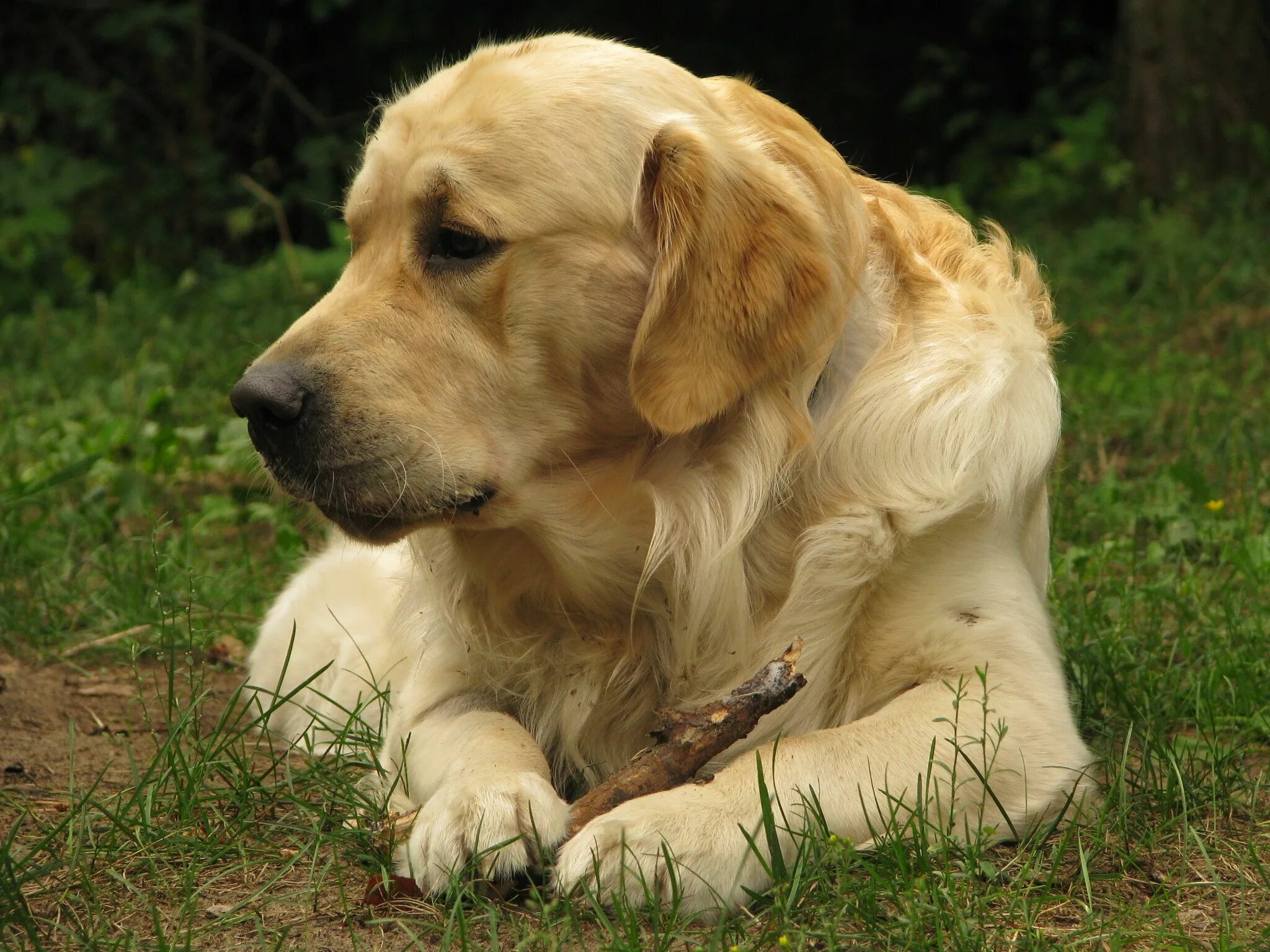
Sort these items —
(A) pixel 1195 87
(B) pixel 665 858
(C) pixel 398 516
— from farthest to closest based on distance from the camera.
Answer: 1. (A) pixel 1195 87
2. (C) pixel 398 516
3. (B) pixel 665 858

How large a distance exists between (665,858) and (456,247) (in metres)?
1.18

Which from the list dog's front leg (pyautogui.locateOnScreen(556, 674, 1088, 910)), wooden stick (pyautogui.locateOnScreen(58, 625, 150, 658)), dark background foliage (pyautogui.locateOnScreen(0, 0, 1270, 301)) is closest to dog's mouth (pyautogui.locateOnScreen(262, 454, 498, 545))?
dog's front leg (pyautogui.locateOnScreen(556, 674, 1088, 910))

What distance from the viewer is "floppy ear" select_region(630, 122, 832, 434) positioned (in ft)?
8.66

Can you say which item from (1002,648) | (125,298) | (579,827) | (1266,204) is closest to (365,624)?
(579,827)

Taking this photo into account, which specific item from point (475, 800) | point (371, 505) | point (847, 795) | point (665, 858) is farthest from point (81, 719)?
point (847, 795)

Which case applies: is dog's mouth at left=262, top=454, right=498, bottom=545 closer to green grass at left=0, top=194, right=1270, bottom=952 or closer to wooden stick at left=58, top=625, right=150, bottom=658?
green grass at left=0, top=194, right=1270, bottom=952

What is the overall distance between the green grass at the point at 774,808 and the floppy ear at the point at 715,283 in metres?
0.84

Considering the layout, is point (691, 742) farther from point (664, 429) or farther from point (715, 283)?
point (715, 283)

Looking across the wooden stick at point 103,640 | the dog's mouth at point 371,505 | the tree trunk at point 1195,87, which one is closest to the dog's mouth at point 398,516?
the dog's mouth at point 371,505

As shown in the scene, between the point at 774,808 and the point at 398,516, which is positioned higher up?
the point at 398,516

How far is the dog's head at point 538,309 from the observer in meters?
2.63

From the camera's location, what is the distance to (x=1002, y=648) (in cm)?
265

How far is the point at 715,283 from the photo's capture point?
2654mm

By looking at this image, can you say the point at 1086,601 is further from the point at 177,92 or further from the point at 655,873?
the point at 177,92
